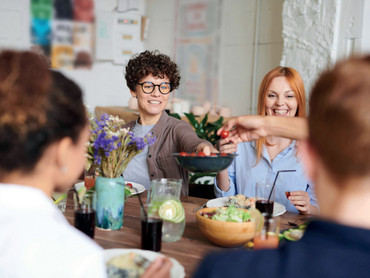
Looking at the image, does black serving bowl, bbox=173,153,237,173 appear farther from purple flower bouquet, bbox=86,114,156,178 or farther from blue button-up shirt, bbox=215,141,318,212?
blue button-up shirt, bbox=215,141,318,212

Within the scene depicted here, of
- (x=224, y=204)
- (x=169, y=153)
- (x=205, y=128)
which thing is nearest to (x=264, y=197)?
(x=224, y=204)

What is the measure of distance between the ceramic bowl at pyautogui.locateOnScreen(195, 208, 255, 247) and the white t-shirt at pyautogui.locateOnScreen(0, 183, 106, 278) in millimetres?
605

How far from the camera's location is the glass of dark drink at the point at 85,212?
57.0 inches

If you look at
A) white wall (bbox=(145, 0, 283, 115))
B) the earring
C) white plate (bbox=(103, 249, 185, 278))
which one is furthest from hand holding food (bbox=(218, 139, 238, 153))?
white wall (bbox=(145, 0, 283, 115))

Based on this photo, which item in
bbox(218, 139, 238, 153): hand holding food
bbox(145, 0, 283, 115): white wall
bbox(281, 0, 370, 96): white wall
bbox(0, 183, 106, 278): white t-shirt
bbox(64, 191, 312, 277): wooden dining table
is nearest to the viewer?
bbox(0, 183, 106, 278): white t-shirt

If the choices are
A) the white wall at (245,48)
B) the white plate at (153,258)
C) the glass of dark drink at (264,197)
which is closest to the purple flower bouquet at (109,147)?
the white plate at (153,258)

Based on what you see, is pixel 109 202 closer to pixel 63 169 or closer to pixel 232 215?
pixel 232 215

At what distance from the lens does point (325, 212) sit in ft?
2.47

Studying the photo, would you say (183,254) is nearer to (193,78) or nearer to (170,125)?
(170,125)

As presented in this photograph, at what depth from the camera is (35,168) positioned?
3.05 ft

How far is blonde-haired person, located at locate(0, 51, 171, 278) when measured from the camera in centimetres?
84

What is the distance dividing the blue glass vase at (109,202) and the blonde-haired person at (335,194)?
2.88 feet

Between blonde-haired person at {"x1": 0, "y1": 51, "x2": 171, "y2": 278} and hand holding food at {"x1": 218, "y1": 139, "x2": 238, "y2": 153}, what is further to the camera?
hand holding food at {"x1": 218, "y1": 139, "x2": 238, "y2": 153}

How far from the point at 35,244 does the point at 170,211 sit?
0.71 meters
